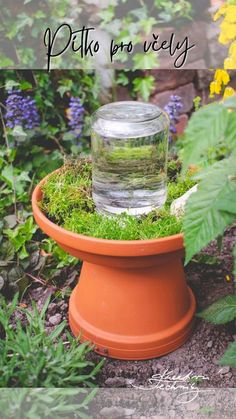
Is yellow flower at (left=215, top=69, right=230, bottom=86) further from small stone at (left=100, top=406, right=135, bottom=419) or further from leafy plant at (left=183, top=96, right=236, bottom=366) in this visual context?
small stone at (left=100, top=406, right=135, bottom=419)

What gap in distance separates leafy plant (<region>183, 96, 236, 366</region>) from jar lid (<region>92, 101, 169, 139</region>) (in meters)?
0.33

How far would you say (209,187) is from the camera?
162cm

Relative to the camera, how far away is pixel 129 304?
6.59 feet

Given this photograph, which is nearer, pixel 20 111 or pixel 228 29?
pixel 228 29

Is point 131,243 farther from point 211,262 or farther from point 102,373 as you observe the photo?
point 211,262

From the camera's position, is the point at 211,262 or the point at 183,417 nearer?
the point at 183,417

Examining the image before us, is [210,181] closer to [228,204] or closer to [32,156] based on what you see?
[228,204]

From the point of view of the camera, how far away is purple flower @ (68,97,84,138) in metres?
3.04

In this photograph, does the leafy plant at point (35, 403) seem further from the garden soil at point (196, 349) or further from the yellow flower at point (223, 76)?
the yellow flower at point (223, 76)

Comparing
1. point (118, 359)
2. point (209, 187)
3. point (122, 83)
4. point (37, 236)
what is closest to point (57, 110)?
point (122, 83)

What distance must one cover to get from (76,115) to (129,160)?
1.11 metres

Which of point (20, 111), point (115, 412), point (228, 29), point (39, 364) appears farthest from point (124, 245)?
point (20, 111)

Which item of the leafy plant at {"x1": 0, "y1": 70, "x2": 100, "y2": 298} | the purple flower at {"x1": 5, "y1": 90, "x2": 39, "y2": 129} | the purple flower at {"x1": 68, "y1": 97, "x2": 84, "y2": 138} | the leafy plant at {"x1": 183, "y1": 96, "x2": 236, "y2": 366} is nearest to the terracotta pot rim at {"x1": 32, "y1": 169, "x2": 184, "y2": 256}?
the leafy plant at {"x1": 183, "y1": 96, "x2": 236, "y2": 366}

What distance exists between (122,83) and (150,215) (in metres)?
1.53
